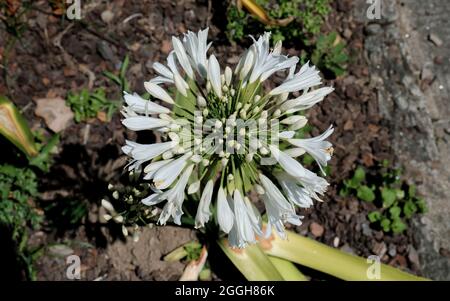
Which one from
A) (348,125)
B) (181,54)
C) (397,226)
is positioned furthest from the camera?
(348,125)

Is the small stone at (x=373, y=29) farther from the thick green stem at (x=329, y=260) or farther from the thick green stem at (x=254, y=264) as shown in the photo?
the thick green stem at (x=254, y=264)

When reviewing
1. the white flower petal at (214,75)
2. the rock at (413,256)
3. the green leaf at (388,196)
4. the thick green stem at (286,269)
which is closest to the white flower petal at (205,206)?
the white flower petal at (214,75)

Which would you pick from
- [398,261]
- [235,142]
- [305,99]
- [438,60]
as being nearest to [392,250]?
[398,261]

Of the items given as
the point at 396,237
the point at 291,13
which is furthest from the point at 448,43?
the point at 396,237

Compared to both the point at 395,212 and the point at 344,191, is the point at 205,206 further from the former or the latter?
the point at 395,212

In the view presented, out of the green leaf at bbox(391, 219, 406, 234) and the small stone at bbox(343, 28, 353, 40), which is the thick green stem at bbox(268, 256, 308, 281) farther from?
the small stone at bbox(343, 28, 353, 40)
